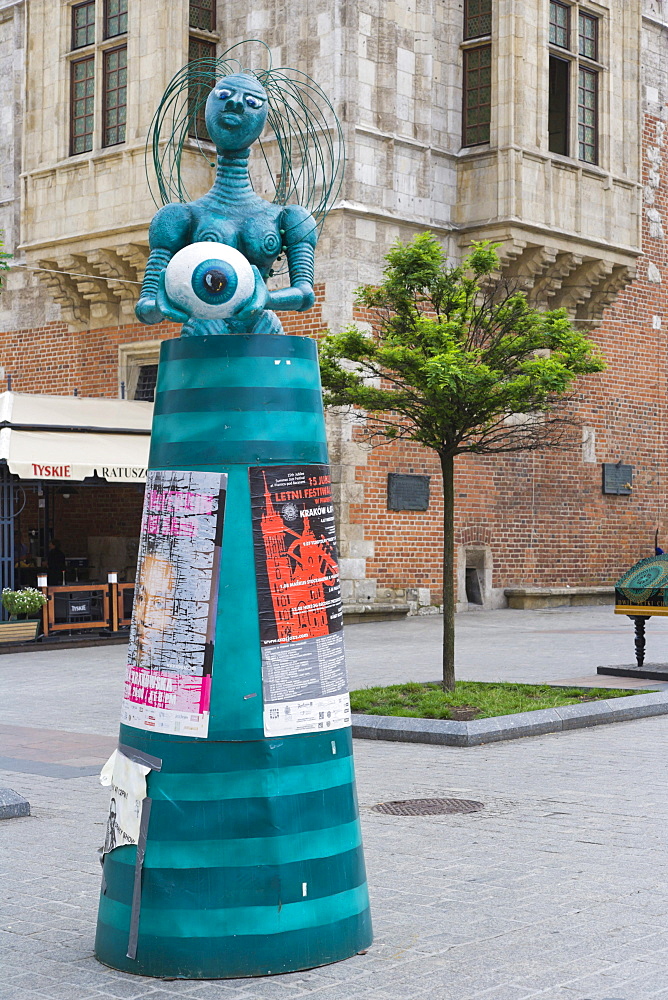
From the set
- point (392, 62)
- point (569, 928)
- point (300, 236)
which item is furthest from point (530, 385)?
point (392, 62)

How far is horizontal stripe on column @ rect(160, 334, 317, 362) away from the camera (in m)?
4.73

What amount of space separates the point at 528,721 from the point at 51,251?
15213 millimetres

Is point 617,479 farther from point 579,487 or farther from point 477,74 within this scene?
point 477,74

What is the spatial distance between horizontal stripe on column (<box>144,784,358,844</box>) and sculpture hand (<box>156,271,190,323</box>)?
1.83 m

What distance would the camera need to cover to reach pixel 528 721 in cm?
999

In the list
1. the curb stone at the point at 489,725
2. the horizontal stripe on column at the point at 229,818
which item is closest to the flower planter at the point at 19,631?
the curb stone at the point at 489,725

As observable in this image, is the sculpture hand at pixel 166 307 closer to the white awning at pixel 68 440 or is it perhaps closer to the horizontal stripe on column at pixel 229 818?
the horizontal stripe on column at pixel 229 818

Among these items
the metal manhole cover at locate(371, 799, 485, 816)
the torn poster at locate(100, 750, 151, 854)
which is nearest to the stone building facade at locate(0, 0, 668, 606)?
the metal manhole cover at locate(371, 799, 485, 816)

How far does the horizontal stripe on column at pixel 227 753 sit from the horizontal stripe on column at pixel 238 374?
127 cm

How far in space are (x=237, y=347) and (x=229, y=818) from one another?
1672 millimetres

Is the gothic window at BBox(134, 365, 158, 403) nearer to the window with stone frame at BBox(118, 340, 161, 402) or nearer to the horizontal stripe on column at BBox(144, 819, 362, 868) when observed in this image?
the window with stone frame at BBox(118, 340, 161, 402)

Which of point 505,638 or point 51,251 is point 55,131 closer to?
point 51,251

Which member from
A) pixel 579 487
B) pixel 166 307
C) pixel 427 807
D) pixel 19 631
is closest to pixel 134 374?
pixel 19 631

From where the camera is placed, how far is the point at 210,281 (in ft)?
16.1
